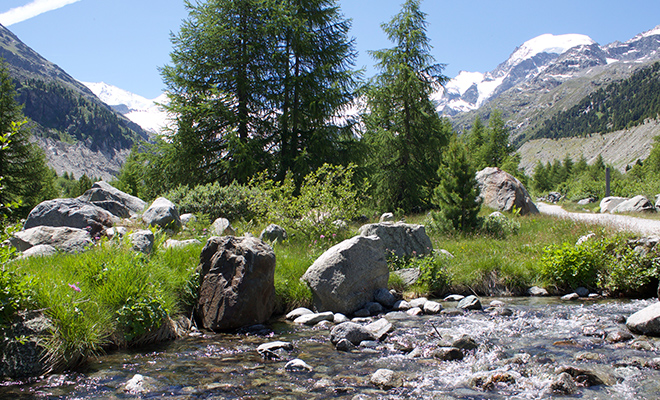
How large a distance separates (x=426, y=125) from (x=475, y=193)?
9.86 meters

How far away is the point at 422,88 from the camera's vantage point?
22750 mm

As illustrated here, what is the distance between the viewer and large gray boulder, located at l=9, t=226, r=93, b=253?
7562mm

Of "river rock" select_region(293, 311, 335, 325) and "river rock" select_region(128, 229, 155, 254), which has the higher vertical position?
"river rock" select_region(128, 229, 155, 254)

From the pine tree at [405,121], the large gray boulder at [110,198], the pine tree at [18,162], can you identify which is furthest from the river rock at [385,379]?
the pine tree at [18,162]

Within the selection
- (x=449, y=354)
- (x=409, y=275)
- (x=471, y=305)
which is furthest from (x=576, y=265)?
(x=449, y=354)

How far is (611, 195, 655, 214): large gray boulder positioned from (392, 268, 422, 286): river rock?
839 inches

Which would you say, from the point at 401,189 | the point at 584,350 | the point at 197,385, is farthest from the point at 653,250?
the point at 401,189

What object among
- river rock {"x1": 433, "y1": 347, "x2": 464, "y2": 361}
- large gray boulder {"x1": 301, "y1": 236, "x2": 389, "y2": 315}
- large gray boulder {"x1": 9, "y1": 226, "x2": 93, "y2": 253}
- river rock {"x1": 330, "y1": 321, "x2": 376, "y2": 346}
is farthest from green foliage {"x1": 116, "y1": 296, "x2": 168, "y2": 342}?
river rock {"x1": 433, "y1": 347, "x2": 464, "y2": 361}

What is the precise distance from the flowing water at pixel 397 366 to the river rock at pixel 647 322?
19cm

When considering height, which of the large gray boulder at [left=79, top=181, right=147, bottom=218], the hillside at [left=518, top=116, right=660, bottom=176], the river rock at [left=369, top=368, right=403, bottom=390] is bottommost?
the river rock at [left=369, top=368, right=403, bottom=390]

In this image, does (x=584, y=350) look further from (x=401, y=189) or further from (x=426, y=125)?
(x=426, y=125)

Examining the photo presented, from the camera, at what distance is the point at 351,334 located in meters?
5.80

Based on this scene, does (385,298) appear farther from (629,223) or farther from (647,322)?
(629,223)

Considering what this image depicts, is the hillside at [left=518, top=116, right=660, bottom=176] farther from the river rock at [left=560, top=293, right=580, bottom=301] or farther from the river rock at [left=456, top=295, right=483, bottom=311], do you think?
the river rock at [left=456, top=295, right=483, bottom=311]
